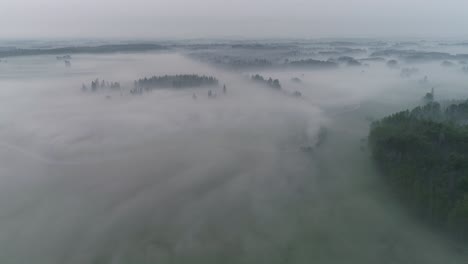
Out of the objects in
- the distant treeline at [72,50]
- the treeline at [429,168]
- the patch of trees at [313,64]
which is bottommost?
the treeline at [429,168]

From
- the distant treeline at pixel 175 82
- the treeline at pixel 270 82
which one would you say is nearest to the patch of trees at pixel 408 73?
the treeline at pixel 270 82

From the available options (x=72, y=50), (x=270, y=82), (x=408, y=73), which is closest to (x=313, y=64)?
(x=408, y=73)

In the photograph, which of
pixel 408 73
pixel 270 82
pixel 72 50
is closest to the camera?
pixel 270 82

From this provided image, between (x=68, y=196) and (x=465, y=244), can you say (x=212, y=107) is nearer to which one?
(x=68, y=196)

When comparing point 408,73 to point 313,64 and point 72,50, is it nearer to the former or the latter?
point 313,64

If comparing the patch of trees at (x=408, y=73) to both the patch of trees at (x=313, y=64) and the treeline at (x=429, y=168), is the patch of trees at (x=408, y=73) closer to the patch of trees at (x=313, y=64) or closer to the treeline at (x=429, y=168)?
Answer: the patch of trees at (x=313, y=64)

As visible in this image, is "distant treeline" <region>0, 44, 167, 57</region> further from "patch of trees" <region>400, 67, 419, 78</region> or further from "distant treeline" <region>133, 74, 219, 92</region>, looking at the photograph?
"patch of trees" <region>400, 67, 419, 78</region>

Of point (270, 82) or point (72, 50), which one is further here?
point (72, 50)

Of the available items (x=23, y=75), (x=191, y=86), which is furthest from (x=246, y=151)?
(x=23, y=75)

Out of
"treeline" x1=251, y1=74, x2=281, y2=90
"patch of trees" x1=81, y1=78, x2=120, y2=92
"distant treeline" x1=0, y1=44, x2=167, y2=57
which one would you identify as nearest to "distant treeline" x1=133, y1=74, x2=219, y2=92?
"patch of trees" x1=81, y1=78, x2=120, y2=92

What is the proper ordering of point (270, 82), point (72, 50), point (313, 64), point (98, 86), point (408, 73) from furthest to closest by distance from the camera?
point (72, 50) → point (313, 64) → point (408, 73) → point (270, 82) → point (98, 86)
